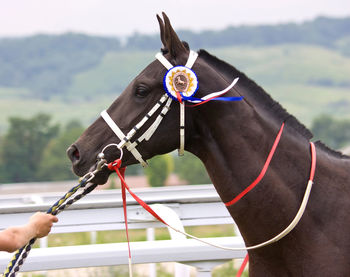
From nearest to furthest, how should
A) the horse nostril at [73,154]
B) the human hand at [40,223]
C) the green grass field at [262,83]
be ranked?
the human hand at [40,223] → the horse nostril at [73,154] → the green grass field at [262,83]

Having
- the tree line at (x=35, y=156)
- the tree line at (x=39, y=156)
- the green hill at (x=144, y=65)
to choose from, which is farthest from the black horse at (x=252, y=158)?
the green hill at (x=144, y=65)

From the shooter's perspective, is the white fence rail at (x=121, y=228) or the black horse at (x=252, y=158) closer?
the black horse at (x=252, y=158)

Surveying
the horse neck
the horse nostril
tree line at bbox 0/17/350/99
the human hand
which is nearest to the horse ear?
the horse neck

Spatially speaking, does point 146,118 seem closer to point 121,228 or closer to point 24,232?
point 24,232

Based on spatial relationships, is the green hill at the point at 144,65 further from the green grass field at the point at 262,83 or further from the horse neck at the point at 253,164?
the horse neck at the point at 253,164

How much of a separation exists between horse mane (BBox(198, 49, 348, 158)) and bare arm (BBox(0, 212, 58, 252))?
47.7 inches

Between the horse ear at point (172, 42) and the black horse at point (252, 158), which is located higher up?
the horse ear at point (172, 42)

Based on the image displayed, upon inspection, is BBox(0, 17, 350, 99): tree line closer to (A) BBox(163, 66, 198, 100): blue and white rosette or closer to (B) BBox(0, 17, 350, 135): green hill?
(B) BBox(0, 17, 350, 135): green hill

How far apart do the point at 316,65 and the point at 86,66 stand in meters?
62.3

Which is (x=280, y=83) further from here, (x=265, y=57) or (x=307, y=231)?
(x=307, y=231)

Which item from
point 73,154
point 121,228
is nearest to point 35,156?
point 121,228

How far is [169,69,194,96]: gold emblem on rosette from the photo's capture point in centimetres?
324

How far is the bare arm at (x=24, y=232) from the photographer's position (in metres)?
2.84

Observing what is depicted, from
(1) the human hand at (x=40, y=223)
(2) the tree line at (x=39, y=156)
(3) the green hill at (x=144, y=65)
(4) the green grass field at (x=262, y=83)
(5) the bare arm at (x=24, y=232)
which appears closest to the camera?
(5) the bare arm at (x=24, y=232)
